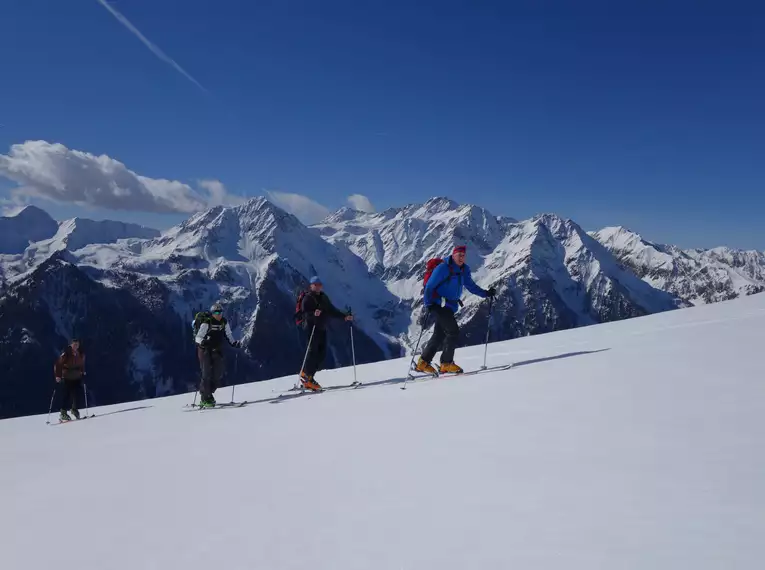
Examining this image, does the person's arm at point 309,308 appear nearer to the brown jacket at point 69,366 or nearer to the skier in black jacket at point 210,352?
the skier in black jacket at point 210,352

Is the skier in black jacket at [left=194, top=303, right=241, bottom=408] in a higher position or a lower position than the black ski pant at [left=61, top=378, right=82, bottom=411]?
higher

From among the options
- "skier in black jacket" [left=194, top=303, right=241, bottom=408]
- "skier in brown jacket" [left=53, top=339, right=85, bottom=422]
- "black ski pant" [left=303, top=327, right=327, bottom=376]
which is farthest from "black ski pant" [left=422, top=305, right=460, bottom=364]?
"skier in brown jacket" [left=53, top=339, right=85, bottom=422]

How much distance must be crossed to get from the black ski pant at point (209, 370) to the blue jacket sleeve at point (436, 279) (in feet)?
20.7

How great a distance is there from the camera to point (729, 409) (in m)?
5.47

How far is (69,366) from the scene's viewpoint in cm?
1780

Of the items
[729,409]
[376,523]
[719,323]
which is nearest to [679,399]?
[729,409]

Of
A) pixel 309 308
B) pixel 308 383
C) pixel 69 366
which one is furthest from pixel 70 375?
pixel 309 308

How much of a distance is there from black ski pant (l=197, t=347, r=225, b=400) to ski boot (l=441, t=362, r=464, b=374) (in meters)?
6.20

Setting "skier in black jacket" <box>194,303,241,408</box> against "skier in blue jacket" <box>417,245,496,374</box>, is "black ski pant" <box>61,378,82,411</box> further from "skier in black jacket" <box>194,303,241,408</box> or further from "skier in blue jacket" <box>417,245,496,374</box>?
"skier in blue jacket" <box>417,245,496,374</box>

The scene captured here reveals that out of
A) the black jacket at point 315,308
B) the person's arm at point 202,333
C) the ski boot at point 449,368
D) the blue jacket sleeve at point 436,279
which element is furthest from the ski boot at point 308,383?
the blue jacket sleeve at point 436,279

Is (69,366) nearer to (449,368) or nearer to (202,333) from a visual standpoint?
(202,333)

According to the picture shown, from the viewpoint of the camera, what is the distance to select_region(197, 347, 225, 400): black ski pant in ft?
45.5

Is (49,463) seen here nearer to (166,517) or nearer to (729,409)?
(166,517)

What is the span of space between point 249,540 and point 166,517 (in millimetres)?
1172
